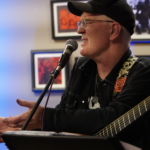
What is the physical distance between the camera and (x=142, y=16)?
7.58 feet

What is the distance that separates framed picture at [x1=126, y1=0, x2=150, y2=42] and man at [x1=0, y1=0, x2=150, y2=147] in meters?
0.74

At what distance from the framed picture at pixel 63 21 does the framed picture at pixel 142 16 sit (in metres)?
0.47

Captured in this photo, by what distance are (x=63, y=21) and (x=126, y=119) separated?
4.59 ft

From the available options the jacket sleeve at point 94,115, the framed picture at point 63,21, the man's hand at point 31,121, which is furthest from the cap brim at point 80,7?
the framed picture at point 63,21

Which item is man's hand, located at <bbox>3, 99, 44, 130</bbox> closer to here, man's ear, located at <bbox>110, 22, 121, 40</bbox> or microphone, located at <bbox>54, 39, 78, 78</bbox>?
microphone, located at <bbox>54, 39, 78, 78</bbox>

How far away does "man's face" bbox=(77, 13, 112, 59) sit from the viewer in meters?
1.55

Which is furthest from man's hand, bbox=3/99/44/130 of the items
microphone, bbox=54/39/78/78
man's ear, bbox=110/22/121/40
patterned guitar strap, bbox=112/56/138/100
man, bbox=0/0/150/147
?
man's ear, bbox=110/22/121/40

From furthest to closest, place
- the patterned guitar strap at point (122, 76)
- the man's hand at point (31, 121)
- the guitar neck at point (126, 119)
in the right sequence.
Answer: the patterned guitar strap at point (122, 76), the man's hand at point (31, 121), the guitar neck at point (126, 119)

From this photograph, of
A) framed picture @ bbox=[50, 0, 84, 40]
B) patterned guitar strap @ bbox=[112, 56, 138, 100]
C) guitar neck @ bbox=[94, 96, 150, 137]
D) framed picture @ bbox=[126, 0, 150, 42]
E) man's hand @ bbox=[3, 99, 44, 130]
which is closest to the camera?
guitar neck @ bbox=[94, 96, 150, 137]

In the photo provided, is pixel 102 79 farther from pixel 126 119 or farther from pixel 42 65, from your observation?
pixel 42 65

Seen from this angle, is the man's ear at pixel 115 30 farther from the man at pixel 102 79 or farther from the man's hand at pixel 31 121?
the man's hand at pixel 31 121

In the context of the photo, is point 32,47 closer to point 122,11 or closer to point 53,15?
point 53,15

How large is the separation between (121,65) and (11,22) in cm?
134

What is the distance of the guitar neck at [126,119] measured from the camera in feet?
3.76
